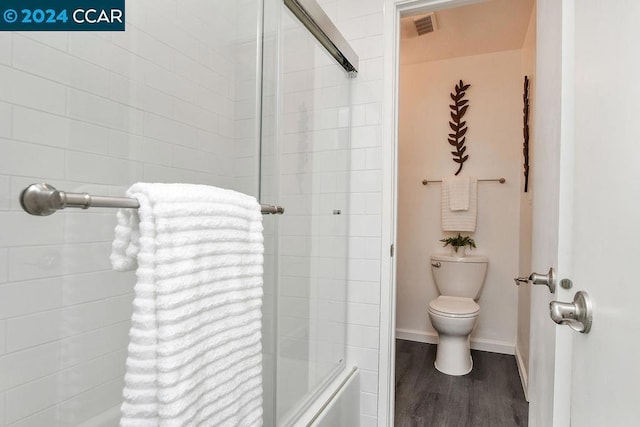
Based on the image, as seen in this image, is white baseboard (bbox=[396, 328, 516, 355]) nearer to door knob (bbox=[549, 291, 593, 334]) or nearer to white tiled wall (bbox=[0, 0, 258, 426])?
door knob (bbox=[549, 291, 593, 334])

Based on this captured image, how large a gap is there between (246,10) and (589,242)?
112 cm

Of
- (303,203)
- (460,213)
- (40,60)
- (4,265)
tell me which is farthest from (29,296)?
(460,213)

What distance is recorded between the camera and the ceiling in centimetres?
229

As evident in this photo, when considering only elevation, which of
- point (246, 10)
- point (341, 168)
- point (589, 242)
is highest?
point (246, 10)

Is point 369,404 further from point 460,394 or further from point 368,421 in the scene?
point 460,394

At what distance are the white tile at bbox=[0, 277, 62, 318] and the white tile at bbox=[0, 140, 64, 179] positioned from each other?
273 millimetres

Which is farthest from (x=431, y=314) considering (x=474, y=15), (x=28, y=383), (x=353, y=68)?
(x=28, y=383)

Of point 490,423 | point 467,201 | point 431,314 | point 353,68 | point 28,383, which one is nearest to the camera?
point 28,383

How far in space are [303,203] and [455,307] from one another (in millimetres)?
1642

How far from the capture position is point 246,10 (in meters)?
1.11

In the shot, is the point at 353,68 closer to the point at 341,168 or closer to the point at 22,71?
the point at 341,168

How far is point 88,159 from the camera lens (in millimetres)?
931

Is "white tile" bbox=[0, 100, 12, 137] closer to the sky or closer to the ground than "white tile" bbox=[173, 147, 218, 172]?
closer to the sky

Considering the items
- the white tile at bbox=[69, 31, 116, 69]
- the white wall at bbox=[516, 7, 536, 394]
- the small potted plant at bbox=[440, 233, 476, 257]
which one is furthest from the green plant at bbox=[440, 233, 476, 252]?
the white tile at bbox=[69, 31, 116, 69]
